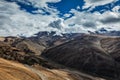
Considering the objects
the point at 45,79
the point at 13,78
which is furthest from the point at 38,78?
the point at 13,78

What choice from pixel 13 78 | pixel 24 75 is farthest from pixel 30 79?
pixel 13 78

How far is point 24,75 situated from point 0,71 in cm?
2462

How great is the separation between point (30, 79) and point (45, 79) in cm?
2164

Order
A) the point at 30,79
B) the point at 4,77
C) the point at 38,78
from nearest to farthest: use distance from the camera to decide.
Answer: the point at 4,77, the point at 30,79, the point at 38,78

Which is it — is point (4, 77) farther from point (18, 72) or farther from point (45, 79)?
point (45, 79)

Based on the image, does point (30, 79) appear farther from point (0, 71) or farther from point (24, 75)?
point (0, 71)

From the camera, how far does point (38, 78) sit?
182 m

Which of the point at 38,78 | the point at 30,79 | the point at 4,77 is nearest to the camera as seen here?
the point at 4,77

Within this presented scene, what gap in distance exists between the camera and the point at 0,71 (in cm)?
15350

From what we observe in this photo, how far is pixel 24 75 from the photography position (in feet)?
573

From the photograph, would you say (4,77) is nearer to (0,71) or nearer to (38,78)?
(0,71)

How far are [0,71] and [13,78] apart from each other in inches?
358

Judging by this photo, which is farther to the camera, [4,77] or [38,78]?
[38,78]

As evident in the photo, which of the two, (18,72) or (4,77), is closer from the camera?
(4,77)
